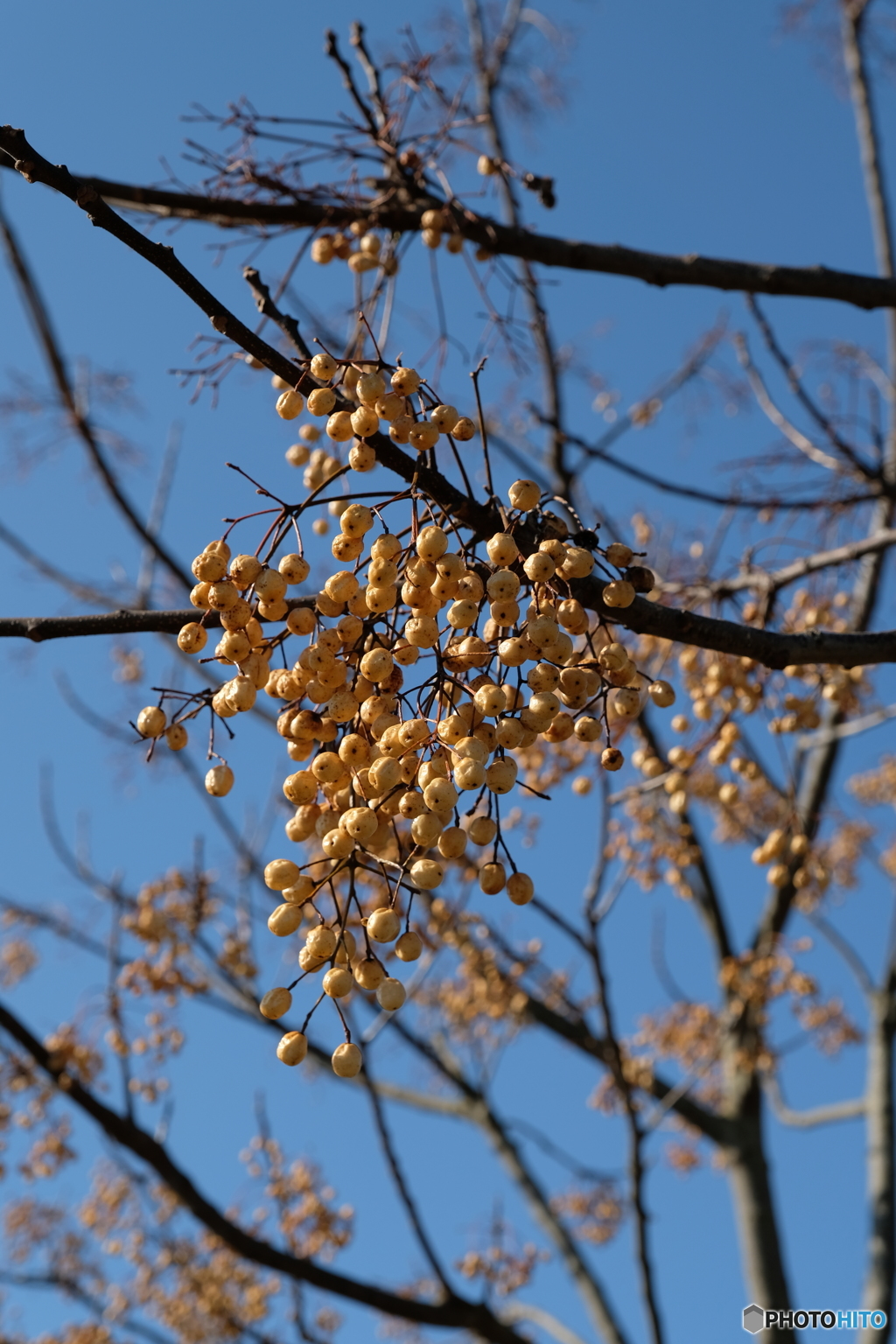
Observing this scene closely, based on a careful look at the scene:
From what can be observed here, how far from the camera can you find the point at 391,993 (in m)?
1.52

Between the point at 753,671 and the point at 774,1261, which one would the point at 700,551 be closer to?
the point at 753,671

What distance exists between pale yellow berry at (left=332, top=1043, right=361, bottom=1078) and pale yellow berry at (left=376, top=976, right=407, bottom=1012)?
76 millimetres

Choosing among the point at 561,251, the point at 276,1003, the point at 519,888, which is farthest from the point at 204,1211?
the point at 561,251

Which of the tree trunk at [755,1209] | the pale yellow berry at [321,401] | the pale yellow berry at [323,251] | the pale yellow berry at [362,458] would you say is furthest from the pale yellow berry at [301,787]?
the tree trunk at [755,1209]

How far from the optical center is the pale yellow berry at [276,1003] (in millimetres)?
1522

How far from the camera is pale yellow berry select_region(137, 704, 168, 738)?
166 centimetres

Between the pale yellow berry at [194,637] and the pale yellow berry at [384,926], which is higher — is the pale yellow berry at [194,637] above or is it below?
above

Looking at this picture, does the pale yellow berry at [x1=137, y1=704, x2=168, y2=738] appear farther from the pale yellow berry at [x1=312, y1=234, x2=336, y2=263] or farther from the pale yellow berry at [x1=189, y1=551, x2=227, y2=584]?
the pale yellow berry at [x1=312, y1=234, x2=336, y2=263]

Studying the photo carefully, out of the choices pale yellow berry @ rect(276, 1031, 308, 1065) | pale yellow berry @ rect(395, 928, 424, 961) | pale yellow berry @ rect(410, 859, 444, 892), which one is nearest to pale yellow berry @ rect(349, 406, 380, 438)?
pale yellow berry @ rect(410, 859, 444, 892)

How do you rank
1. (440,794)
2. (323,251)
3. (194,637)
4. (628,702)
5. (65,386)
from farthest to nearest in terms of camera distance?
(65,386)
(323,251)
(628,702)
(194,637)
(440,794)

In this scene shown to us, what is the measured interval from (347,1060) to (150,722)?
0.61 meters

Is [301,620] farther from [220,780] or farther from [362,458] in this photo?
[220,780]

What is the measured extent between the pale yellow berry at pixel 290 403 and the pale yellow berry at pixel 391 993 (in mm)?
913

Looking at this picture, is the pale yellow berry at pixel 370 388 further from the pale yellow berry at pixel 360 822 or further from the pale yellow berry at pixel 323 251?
the pale yellow berry at pixel 323 251
